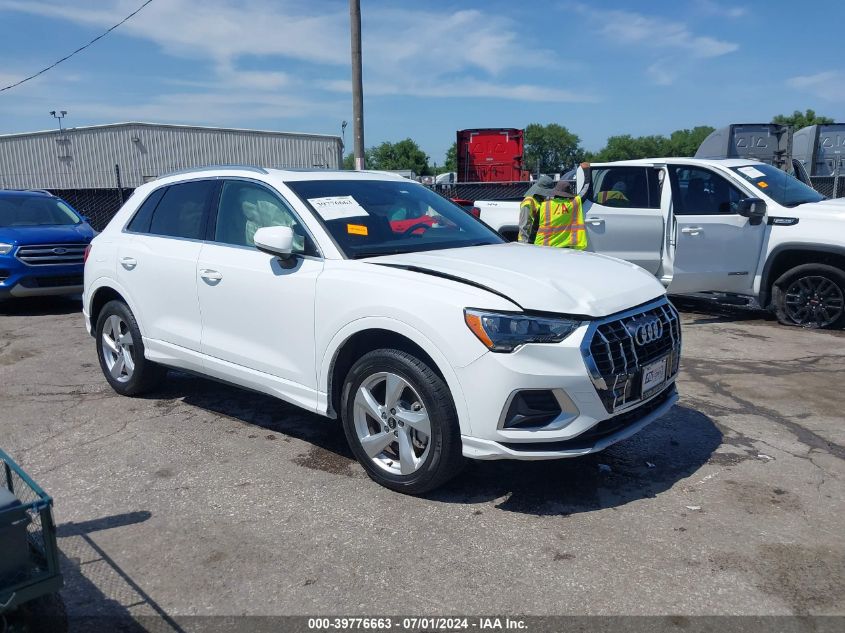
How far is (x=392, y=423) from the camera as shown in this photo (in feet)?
12.5

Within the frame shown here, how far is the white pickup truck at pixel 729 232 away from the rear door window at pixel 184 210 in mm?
5151

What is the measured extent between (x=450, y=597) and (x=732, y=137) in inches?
556

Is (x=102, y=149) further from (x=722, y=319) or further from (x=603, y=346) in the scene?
(x=603, y=346)

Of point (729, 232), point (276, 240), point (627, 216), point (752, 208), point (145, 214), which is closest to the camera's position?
point (276, 240)

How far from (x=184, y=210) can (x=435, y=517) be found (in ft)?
9.49

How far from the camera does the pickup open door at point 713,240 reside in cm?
790

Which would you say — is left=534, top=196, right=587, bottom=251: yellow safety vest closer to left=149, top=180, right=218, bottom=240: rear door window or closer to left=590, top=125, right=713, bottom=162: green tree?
left=149, top=180, right=218, bottom=240: rear door window

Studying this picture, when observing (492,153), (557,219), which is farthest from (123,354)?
(492,153)

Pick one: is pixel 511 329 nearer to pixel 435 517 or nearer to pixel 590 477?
pixel 435 517

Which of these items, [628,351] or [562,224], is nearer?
[628,351]

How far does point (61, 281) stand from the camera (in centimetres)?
1002

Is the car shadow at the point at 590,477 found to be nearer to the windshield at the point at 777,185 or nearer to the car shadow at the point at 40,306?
the windshield at the point at 777,185

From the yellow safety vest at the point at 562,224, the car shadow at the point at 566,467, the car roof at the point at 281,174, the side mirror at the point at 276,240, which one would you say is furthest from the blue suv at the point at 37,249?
the side mirror at the point at 276,240

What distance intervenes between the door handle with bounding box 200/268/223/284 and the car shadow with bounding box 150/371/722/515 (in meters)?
1.10
